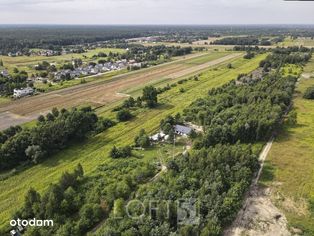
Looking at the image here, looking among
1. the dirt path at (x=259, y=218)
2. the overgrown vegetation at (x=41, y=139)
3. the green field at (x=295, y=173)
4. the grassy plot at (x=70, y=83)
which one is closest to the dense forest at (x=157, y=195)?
the dirt path at (x=259, y=218)

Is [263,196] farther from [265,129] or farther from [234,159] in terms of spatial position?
→ [265,129]

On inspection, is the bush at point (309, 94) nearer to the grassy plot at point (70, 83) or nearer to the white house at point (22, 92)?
the grassy plot at point (70, 83)

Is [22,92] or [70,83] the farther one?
[70,83]

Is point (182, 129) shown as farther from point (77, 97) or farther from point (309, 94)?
point (309, 94)

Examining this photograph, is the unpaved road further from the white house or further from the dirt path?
the dirt path

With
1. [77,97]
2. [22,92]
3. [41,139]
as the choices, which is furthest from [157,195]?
[22,92]

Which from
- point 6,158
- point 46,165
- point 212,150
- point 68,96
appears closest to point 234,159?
point 212,150
